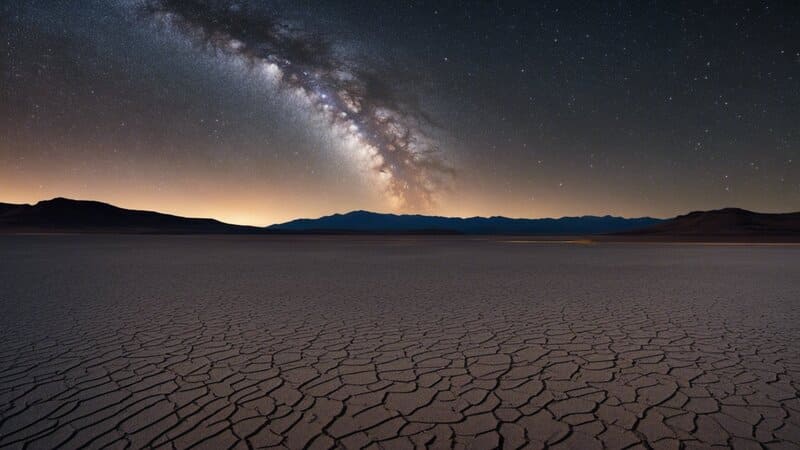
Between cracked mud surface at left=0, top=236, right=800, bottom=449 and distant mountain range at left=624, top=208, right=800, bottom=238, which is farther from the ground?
distant mountain range at left=624, top=208, right=800, bottom=238

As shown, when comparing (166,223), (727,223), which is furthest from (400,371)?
(166,223)

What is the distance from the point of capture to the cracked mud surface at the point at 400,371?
2.77 m

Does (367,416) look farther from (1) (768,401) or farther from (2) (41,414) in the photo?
(1) (768,401)

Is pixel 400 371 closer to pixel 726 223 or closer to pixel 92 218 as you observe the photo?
pixel 726 223

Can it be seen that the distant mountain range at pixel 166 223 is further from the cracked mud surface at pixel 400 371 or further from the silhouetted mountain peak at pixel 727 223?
the cracked mud surface at pixel 400 371

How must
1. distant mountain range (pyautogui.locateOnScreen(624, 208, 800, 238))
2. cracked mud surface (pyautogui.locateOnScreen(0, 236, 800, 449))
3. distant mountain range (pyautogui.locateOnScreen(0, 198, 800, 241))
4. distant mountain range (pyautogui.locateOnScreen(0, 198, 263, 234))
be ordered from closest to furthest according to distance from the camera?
cracked mud surface (pyautogui.locateOnScreen(0, 236, 800, 449)), distant mountain range (pyautogui.locateOnScreen(624, 208, 800, 238)), distant mountain range (pyautogui.locateOnScreen(0, 198, 800, 241)), distant mountain range (pyautogui.locateOnScreen(0, 198, 263, 234))

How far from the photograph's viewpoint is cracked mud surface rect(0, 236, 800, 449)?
277 cm

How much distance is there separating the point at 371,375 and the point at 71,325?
A: 468cm

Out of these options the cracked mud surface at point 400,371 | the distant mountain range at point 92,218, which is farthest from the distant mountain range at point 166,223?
the cracked mud surface at point 400,371

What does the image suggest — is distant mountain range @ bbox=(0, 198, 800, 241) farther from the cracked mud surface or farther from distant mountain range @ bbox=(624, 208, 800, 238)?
the cracked mud surface

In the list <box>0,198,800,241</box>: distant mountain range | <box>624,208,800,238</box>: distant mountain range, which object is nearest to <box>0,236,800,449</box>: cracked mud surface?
<box>0,198,800,241</box>: distant mountain range

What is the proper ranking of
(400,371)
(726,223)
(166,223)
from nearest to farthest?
(400,371) < (726,223) < (166,223)

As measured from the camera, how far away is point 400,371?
3.97m

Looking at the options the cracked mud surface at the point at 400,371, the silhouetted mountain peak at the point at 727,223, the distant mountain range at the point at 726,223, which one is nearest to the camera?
the cracked mud surface at the point at 400,371
